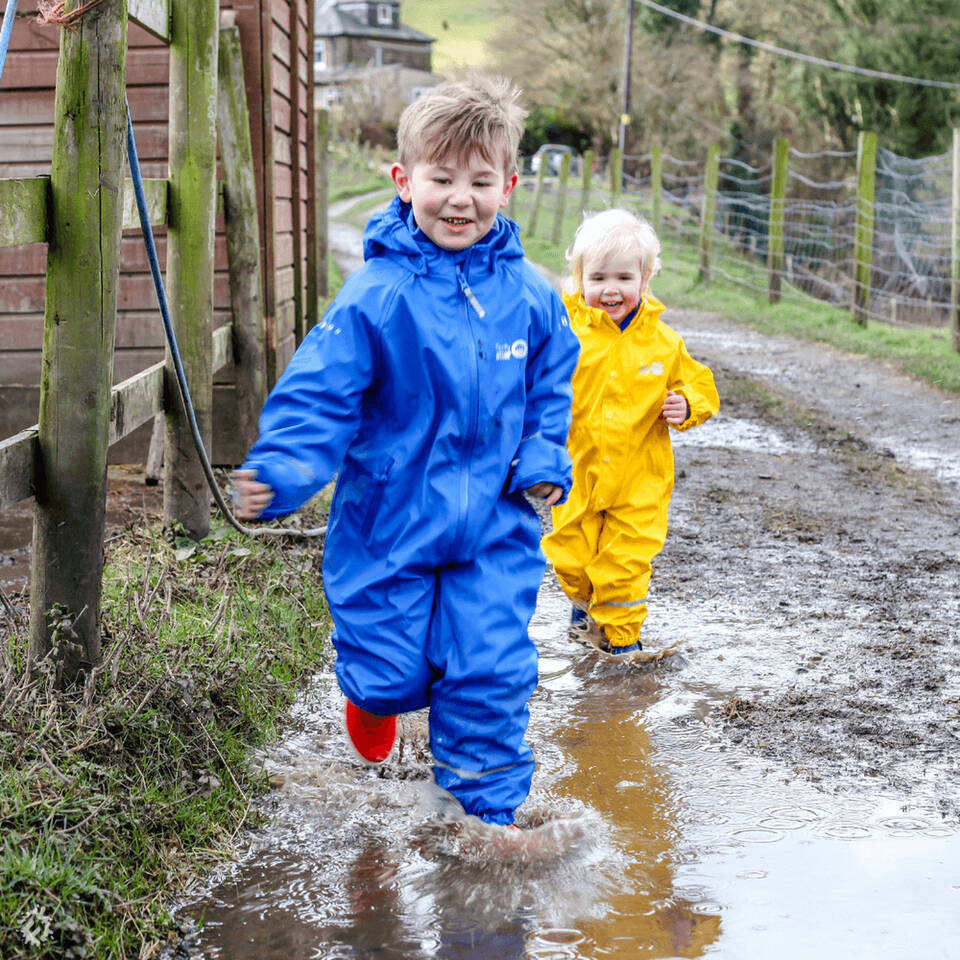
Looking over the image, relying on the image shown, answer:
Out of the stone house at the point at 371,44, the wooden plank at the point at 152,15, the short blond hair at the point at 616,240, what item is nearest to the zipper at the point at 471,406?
the short blond hair at the point at 616,240

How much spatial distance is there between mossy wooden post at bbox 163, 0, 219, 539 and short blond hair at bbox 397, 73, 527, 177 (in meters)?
1.83

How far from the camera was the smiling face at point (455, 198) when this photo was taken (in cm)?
272

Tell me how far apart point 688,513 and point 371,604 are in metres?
3.57

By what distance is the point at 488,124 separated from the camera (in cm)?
271

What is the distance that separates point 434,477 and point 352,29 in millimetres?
90787

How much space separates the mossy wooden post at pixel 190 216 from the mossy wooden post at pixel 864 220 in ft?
34.5

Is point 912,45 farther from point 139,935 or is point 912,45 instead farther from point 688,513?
point 139,935

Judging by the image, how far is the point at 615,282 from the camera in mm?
4117

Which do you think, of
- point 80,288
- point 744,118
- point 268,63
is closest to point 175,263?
point 80,288

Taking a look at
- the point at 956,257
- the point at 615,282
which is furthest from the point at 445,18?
the point at 615,282

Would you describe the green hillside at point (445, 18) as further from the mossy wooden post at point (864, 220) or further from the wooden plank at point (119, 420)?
the wooden plank at point (119, 420)

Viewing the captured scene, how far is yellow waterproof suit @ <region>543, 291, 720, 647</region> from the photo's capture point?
410 cm

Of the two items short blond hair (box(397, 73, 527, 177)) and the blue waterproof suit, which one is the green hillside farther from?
the blue waterproof suit

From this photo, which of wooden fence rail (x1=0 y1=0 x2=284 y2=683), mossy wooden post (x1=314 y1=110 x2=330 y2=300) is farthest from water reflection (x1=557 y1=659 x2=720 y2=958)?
mossy wooden post (x1=314 y1=110 x2=330 y2=300)
